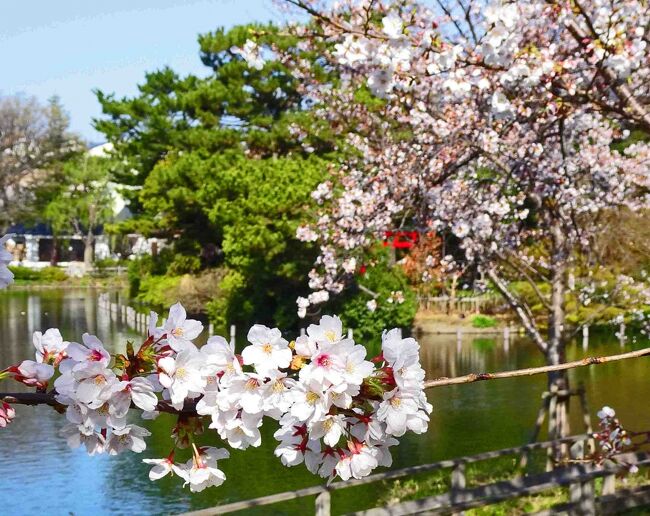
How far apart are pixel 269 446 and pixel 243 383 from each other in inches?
486

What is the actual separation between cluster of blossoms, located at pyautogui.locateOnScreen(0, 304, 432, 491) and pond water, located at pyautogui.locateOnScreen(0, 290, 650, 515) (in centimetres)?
654

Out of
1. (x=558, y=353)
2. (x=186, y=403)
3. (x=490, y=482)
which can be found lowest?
(x=490, y=482)

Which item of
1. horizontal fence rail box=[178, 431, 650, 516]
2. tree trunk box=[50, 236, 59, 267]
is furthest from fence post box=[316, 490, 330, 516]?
tree trunk box=[50, 236, 59, 267]

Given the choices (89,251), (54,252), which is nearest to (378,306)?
(89,251)

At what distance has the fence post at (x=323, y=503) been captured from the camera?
5949 millimetres

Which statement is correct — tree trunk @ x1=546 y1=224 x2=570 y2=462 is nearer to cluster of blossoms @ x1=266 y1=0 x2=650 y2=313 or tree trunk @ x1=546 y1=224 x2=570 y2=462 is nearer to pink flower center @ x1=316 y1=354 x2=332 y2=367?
cluster of blossoms @ x1=266 y1=0 x2=650 y2=313

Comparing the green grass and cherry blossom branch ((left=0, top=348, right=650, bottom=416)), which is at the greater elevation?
cherry blossom branch ((left=0, top=348, right=650, bottom=416))

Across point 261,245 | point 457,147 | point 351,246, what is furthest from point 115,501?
point 261,245

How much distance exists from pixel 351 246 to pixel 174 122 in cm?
2128

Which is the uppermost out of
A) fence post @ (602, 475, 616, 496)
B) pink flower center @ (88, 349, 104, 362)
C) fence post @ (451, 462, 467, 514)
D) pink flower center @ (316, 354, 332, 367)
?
pink flower center @ (88, 349, 104, 362)

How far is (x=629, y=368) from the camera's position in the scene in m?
20.7

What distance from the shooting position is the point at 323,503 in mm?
5965

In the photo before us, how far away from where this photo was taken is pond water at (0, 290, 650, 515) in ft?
35.3

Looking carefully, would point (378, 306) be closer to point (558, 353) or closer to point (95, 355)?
point (558, 353)
